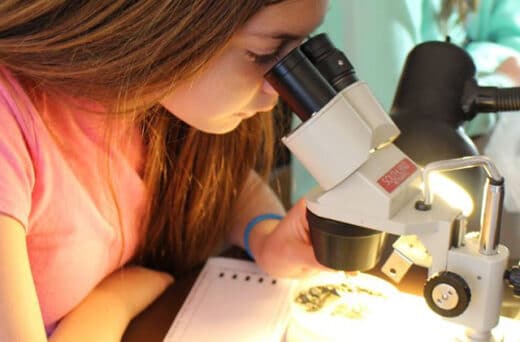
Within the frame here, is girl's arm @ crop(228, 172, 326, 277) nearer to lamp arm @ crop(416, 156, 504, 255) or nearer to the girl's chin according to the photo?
the girl's chin

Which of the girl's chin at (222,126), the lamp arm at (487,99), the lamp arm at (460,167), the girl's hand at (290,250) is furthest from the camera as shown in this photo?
the girl's hand at (290,250)

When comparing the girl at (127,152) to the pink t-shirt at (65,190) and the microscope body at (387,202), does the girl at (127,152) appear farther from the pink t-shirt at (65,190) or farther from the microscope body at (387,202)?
the microscope body at (387,202)

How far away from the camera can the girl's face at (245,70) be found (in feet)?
2.27

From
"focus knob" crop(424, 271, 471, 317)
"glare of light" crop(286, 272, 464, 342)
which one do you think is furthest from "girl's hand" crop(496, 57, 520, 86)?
"focus knob" crop(424, 271, 471, 317)

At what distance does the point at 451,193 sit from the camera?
25.4 inches

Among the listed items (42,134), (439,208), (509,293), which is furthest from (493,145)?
(42,134)

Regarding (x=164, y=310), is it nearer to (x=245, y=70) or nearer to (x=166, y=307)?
(x=166, y=307)

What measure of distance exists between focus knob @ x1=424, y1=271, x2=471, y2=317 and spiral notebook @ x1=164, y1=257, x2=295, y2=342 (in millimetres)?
248

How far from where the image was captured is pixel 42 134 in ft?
2.57

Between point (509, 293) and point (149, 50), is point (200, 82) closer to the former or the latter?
point (149, 50)

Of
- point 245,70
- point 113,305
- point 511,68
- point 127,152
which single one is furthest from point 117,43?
point 511,68

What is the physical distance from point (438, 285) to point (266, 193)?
0.53m

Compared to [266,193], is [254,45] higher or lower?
higher

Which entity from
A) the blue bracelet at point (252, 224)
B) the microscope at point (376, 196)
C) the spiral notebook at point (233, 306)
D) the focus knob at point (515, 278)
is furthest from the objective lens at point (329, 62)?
the blue bracelet at point (252, 224)
